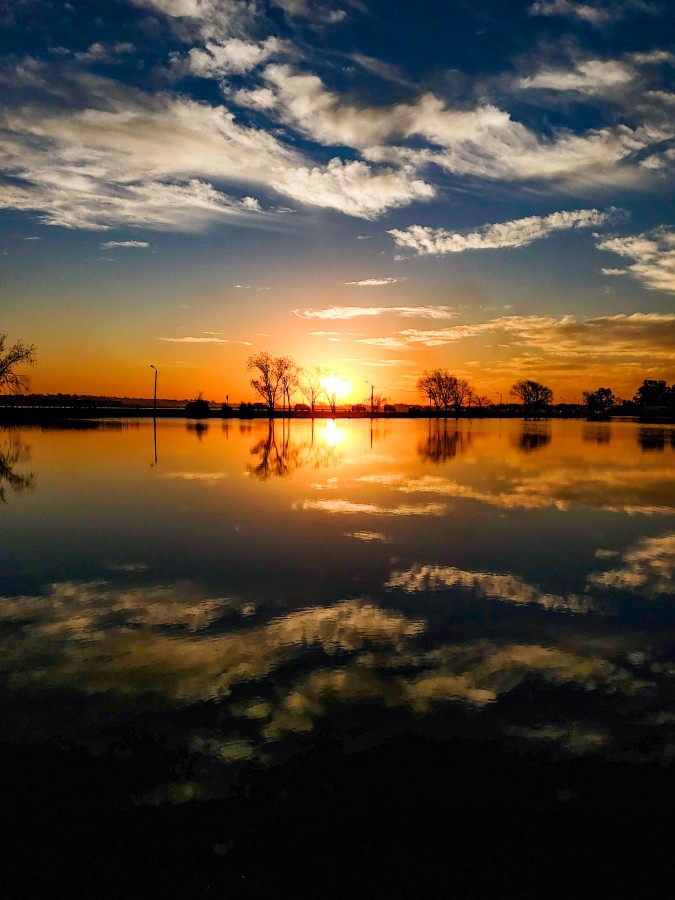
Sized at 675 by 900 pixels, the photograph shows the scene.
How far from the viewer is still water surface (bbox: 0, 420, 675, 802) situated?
570 cm

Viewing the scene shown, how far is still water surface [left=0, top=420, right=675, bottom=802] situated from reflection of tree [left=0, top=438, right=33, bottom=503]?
2083 millimetres

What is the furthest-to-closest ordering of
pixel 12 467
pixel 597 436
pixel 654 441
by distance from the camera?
pixel 597 436 → pixel 654 441 → pixel 12 467

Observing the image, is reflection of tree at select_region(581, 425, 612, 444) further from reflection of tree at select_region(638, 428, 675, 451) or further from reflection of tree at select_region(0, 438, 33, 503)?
reflection of tree at select_region(0, 438, 33, 503)

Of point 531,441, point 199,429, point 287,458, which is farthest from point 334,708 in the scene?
point 199,429

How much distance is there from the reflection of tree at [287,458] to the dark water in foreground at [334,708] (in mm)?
11113

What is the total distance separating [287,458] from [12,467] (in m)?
13.5

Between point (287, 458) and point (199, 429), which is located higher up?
point (199, 429)

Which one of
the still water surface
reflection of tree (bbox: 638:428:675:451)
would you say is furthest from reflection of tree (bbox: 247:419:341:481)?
reflection of tree (bbox: 638:428:675:451)

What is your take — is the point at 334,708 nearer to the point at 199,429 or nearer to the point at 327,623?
the point at 327,623

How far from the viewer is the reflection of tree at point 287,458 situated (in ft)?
84.2

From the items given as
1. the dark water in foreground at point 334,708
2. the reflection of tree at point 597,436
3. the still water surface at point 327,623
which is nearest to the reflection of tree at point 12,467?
the still water surface at point 327,623

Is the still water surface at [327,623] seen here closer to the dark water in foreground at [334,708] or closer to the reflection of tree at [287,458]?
the dark water in foreground at [334,708]

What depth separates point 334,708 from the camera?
Answer: 5.97 metres

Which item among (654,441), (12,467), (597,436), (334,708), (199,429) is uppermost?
(199,429)
